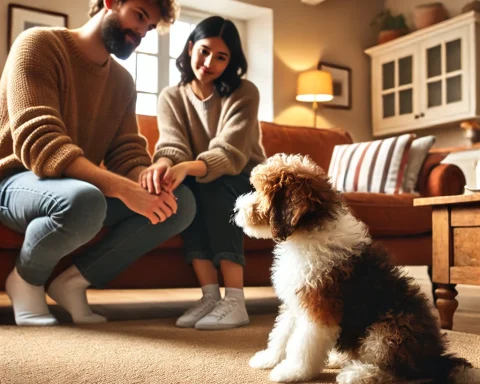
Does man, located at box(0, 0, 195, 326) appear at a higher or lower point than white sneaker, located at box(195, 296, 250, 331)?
higher

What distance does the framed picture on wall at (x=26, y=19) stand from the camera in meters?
4.00

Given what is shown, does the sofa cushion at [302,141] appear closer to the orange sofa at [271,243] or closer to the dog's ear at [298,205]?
the orange sofa at [271,243]

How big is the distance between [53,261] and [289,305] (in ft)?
3.14

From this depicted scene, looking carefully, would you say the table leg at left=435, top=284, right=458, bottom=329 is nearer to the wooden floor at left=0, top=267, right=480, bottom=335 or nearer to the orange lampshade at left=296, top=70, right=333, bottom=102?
the wooden floor at left=0, top=267, right=480, bottom=335

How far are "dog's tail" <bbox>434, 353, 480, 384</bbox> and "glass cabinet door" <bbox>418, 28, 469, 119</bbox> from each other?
13.5 ft

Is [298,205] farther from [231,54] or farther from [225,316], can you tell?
[231,54]

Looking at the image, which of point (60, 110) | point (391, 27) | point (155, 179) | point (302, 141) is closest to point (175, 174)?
point (155, 179)

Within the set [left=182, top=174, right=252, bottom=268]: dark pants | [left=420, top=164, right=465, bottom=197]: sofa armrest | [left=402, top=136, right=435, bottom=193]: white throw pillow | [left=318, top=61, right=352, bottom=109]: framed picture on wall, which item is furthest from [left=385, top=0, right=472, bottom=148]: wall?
[left=182, top=174, right=252, bottom=268]: dark pants

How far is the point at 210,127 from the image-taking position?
2311mm

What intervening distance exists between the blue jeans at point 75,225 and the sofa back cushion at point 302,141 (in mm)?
1404

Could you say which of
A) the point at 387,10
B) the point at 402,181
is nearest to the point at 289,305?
the point at 402,181

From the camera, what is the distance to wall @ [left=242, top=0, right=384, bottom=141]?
537cm

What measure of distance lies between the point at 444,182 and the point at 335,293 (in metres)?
1.92

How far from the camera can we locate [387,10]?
5.84 metres
